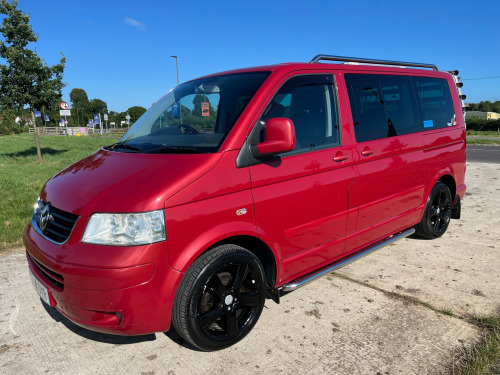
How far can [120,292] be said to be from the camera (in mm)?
2148

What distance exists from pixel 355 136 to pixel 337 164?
386 millimetres

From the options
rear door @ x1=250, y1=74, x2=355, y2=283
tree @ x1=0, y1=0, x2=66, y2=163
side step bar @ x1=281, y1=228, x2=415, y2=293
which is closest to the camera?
rear door @ x1=250, y1=74, x2=355, y2=283

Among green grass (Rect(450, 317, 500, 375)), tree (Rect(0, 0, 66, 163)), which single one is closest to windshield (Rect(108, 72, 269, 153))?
green grass (Rect(450, 317, 500, 375))

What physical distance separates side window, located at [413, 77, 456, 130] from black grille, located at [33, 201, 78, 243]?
3690mm

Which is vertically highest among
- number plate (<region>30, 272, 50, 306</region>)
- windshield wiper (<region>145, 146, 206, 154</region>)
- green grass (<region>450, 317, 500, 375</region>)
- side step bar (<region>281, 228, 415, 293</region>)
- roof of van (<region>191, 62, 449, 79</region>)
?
roof of van (<region>191, 62, 449, 79</region>)

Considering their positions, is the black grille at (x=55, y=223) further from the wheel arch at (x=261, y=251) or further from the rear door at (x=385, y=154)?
the rear door at (x=385, y=154)

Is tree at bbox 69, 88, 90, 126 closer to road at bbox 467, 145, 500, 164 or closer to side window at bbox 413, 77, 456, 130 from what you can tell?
road at bbox 467, 145, 500, 164

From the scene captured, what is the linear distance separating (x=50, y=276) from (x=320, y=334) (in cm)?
192

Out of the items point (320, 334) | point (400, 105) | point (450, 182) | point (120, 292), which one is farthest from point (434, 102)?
point (120, 292)

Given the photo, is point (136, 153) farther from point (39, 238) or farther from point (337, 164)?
point (337, 164)

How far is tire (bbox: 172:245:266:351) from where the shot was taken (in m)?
2.33

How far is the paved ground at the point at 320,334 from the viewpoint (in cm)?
245

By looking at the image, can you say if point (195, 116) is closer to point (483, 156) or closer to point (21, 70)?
point (21, 70)

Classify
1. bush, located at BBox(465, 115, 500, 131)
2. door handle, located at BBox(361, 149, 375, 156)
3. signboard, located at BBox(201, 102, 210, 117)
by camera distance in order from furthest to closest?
bush, located at BBox(465, 115, 500, 131), door handle, located at BBox(361, 149, 375, 156), signboard, located at BBox(201, 102, 210, 117)
